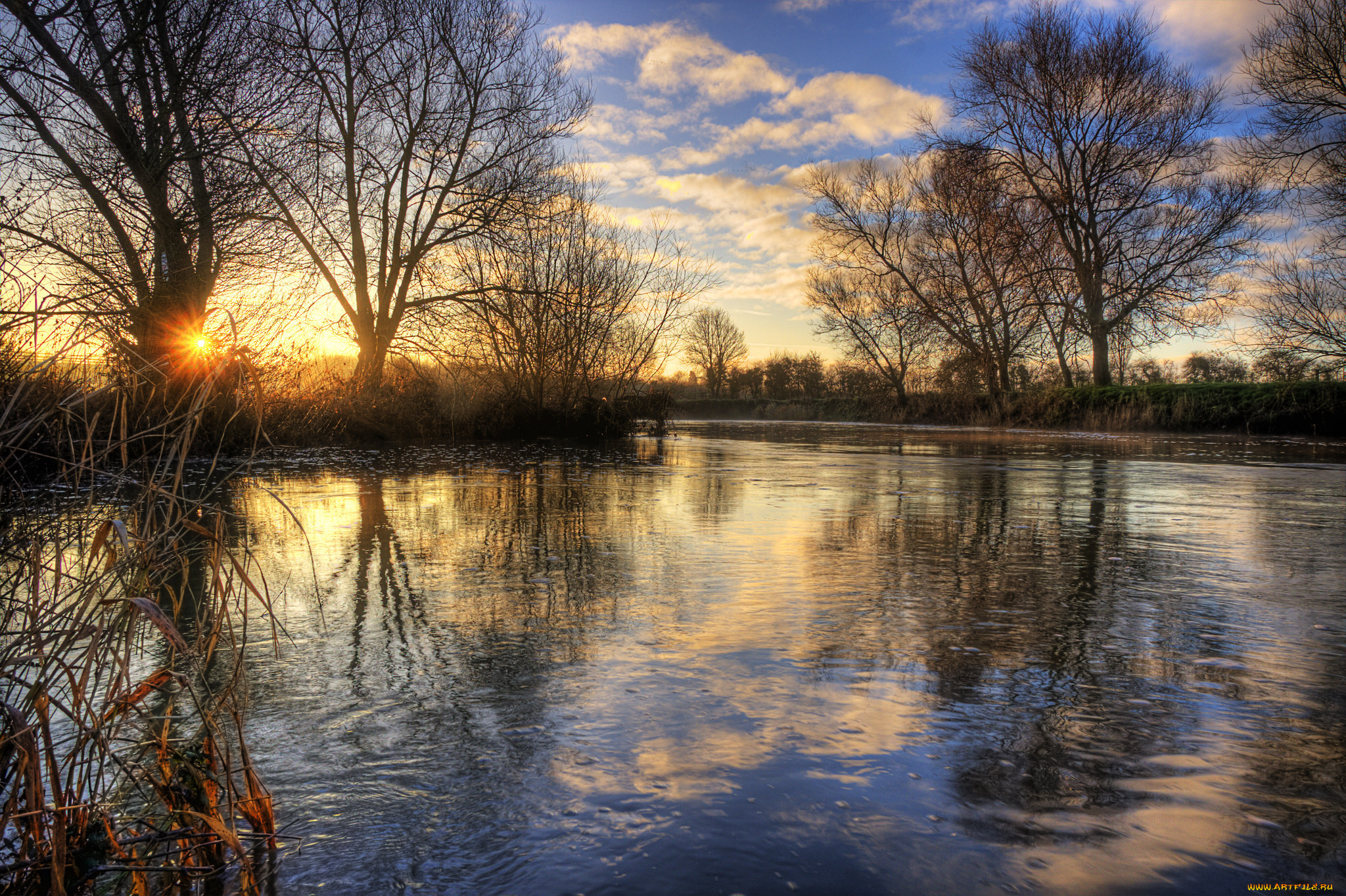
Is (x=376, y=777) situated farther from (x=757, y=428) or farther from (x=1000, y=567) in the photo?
(x=757, y=428)

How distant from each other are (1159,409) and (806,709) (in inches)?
880

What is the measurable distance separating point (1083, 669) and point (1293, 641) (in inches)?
40.1

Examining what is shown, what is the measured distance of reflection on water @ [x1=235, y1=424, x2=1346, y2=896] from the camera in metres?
1.67

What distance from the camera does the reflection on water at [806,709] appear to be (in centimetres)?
167

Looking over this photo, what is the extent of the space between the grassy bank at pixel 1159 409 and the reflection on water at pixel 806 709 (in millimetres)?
16665

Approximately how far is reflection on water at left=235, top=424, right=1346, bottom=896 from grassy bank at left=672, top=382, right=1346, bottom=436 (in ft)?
54.7

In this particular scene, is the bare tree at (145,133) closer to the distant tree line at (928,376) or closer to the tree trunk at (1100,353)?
the distant tree line at (928,376)

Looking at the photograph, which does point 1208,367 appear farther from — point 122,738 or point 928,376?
point 122,738

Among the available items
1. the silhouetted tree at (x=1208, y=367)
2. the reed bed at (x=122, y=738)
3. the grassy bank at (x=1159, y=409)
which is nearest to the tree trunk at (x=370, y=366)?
the grassy bank at (x=1159, y=409)

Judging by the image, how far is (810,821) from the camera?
1.80m

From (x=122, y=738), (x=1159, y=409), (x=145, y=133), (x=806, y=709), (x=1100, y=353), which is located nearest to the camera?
(x=122, y=738)

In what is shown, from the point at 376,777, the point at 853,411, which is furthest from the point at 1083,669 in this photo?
the point at 853,411

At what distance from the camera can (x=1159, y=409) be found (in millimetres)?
20766

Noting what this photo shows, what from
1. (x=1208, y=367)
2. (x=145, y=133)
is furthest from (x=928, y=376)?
(x=145, y=133)
